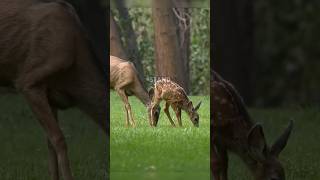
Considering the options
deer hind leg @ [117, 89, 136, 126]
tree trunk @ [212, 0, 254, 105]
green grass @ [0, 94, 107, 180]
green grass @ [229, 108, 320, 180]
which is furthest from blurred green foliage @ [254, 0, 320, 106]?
deer hind leg @ [117, 89, 136, 126]

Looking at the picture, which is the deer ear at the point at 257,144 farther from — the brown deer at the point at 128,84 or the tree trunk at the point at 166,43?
the brown deer at the point at 128,84

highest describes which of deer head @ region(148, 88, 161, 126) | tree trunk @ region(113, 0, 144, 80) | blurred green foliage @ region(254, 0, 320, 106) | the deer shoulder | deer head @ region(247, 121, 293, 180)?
tree trunk @ region(113, 0, 144, 80)

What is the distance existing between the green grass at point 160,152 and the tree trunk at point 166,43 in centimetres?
34

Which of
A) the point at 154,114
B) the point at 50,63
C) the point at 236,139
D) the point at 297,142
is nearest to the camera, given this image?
the point at 50,63

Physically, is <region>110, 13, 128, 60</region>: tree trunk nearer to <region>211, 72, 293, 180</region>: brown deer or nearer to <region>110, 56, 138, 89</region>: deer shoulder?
<region>110, 56, 138, 89</region>: deer shoulder

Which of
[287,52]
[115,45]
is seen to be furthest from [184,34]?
[287,52]

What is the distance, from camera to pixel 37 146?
1132 centimetres

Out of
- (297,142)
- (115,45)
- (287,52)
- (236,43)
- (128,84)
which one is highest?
(115,45)

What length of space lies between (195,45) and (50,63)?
41.5 inches

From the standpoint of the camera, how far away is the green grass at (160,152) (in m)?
7.31

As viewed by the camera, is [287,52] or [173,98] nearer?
[173,98]

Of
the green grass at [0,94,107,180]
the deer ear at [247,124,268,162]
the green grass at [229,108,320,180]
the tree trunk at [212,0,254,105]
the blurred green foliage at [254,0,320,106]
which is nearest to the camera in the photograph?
the deer ear at [247,124,268,162]

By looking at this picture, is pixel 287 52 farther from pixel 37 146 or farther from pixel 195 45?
pixel 195 45

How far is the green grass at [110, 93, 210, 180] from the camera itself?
7309mm
